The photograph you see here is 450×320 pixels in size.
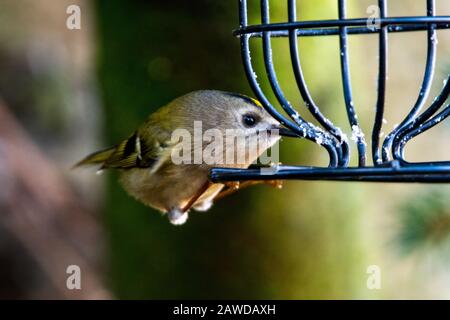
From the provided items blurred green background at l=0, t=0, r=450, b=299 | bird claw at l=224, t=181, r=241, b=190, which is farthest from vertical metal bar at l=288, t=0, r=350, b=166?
blurred green background at l=0, t=0, r=450, b=299

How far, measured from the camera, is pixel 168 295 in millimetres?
4785

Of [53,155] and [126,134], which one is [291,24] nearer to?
[126,134]

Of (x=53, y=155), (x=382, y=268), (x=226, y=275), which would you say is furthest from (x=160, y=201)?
(x=53, y=155)

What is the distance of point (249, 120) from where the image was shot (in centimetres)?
357

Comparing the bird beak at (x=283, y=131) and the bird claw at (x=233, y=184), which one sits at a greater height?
the bird beak at (x=283, y=131)

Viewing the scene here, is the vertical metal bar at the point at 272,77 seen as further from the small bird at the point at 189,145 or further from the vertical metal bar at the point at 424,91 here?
the small bird at the point at 189,145

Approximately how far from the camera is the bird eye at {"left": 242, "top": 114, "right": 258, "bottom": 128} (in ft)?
11.6

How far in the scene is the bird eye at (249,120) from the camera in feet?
11.6

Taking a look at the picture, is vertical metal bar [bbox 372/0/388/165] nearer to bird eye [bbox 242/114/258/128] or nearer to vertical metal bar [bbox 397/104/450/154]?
vertical metal bar [bbox 397/104/450/154]

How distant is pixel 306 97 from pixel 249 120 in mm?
974

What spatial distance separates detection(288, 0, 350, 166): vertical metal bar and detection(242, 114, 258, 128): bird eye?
0.88 m

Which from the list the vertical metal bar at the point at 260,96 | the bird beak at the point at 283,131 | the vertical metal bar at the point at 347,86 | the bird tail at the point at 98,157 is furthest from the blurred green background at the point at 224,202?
the vertical metal bar at the point at 347,86

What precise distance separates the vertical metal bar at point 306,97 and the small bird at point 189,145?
728 mm

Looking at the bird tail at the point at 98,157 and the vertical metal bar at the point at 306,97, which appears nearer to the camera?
the vertical metal bar at the point at 306,97
